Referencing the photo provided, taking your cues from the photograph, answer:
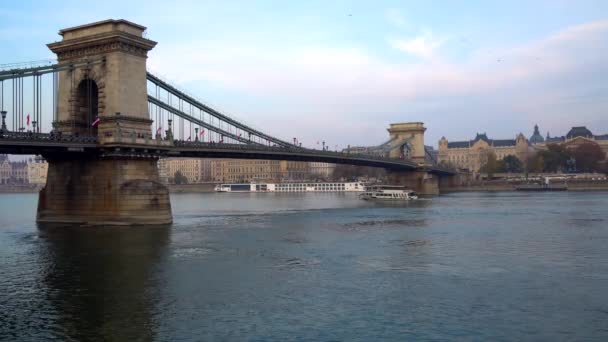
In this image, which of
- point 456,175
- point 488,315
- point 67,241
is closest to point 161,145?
point 67,241

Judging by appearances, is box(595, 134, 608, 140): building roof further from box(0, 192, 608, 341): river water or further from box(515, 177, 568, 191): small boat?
box(0, 192, 608, 341): river water

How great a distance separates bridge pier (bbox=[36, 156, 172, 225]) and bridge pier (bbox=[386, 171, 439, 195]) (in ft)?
206

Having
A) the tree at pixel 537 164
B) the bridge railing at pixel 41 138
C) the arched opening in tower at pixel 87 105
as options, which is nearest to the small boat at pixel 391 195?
the arched opening in tower at pixel 87 105

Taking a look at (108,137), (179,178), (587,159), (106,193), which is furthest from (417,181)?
(179,178)

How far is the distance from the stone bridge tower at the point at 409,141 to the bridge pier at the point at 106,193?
73.8 m

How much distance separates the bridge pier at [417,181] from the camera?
95500 mm

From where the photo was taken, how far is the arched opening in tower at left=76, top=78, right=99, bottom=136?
39100 mm

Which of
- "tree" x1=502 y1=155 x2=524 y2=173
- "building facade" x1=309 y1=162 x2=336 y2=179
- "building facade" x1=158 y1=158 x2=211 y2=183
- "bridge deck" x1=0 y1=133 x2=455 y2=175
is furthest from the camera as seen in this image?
"building facade" x1=158 y1=158 x2=211 y2=183

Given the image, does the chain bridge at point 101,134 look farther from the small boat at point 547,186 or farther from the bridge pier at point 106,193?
the small boat at point 547,186

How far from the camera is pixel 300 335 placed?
45.6ft

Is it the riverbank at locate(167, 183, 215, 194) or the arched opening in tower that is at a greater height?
the arched opening in tower

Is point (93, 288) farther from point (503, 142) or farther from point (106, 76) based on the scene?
point (503, 142)

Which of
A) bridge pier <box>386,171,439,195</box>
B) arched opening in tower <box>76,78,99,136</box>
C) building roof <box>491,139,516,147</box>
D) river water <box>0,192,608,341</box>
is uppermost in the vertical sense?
building roof <box>491,139,516,147</box>

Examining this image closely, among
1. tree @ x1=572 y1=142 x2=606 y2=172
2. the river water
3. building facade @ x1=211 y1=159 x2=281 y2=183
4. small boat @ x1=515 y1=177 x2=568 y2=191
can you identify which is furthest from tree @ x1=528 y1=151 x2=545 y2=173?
the river water
